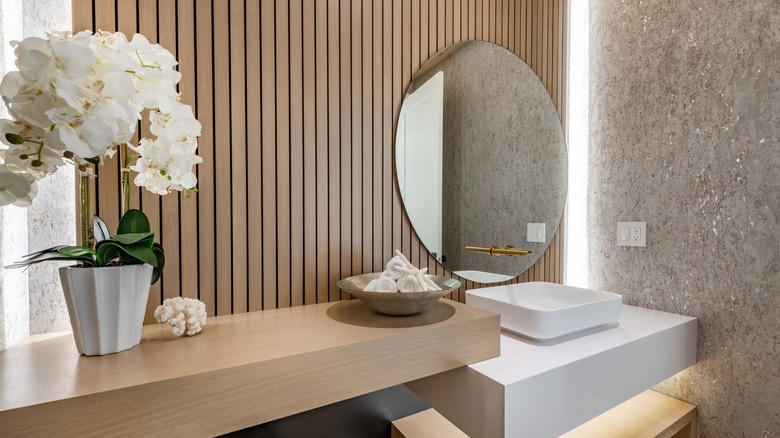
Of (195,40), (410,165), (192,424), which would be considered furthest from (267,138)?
(192,424)

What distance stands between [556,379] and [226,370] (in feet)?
2.77

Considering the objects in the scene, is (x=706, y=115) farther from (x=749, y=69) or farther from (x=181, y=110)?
(x=181, y=110)

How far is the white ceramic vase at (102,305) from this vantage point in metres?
0.68

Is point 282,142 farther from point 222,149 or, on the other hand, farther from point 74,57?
point 74,57

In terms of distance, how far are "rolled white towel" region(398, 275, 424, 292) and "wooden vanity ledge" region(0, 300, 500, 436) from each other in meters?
0.09

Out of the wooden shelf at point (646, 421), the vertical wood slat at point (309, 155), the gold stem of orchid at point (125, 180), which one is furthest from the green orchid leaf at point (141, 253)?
the wooden shelf at point (646, 421)

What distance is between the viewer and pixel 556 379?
995 mm

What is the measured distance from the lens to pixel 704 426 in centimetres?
142

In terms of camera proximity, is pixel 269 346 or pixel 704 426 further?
pixel 704 426

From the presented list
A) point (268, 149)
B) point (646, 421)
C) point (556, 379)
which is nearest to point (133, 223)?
point (268, 149)

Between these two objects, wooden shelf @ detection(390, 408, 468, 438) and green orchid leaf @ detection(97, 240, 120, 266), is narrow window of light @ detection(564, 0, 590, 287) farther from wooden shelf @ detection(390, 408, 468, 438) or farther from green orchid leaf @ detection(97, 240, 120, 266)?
green orchid leaf @ detection(97, 240, 120, 266)

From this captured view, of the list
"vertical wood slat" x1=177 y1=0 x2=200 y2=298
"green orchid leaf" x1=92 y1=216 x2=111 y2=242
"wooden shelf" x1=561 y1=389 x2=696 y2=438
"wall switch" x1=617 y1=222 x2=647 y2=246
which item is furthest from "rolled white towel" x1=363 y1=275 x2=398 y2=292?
"wall switch" x1=617 y1=222 x2=647 y2=246

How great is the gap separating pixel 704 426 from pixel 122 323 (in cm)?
200

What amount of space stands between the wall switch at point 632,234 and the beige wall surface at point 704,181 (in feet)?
0.10
